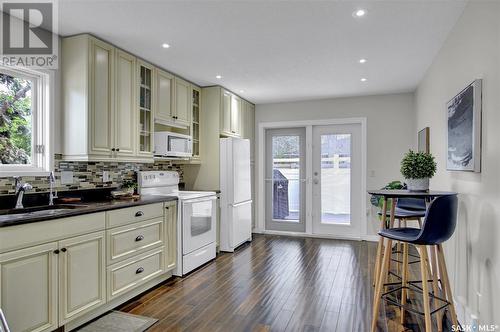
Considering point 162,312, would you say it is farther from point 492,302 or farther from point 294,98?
point 294,98

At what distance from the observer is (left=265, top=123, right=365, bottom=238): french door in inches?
206

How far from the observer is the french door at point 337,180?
5.21 m

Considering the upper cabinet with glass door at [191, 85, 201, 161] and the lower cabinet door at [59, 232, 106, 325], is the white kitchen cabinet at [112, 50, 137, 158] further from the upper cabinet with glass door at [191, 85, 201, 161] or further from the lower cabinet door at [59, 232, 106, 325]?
the upper cabinet with glass door at [191, 85, 201, 161]

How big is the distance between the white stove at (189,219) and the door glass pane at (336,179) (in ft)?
7.14

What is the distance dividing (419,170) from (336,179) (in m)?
3.04

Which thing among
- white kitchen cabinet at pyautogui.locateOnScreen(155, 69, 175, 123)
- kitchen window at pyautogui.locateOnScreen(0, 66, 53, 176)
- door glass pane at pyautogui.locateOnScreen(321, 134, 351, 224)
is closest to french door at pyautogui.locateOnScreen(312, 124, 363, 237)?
door glass pane at pyautogui.locateOnScreen(321, 134, 351, 224)

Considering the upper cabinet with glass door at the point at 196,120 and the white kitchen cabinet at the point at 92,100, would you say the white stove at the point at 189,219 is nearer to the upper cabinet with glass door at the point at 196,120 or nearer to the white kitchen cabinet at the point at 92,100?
the upper cabinet with glass door at the point at 196,120

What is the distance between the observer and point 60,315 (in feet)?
7.02

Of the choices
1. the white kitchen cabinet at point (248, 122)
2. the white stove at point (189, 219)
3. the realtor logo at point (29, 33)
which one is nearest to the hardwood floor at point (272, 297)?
the white stove at point (189, 219)

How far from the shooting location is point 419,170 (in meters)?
2.29

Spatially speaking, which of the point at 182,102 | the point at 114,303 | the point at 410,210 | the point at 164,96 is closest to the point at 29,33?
the point at 164,96

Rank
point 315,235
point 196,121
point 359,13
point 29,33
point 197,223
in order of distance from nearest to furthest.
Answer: point 359,13 → point 29,33 → point 197,223 → point 196,121 → point 315,235

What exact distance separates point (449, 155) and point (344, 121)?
268 cm

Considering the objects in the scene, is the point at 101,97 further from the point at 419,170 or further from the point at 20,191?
the point at 419,170
